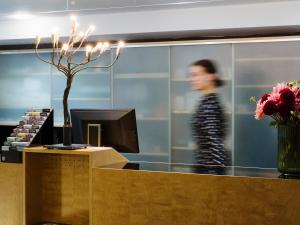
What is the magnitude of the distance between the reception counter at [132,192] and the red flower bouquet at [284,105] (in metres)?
0.28

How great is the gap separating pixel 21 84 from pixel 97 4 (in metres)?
1.87

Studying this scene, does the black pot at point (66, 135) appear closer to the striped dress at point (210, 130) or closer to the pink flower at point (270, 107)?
the pink flower at point (270, 107)

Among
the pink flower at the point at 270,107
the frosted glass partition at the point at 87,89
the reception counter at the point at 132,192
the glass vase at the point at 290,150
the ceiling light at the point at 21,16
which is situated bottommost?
the reception counter at the point at 132,192

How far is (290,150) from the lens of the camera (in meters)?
1.94

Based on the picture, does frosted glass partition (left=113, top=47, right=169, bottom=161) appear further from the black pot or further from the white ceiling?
the black pot

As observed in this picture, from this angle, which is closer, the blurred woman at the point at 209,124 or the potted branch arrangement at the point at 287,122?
the potted branch arrangement at the point at 287,122

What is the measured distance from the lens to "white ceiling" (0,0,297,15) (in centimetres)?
409

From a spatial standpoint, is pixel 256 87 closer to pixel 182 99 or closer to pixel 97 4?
pixel 182 99

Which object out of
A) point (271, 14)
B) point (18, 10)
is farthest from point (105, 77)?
point (271, 14)

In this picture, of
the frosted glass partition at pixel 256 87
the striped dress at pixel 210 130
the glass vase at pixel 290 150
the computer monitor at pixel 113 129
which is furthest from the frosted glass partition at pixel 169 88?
the glass vase at pixel 290 150

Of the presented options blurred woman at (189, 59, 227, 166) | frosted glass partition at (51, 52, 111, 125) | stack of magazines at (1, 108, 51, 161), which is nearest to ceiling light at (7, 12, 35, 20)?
frosted glass partition at (51, 52, 111, 125)

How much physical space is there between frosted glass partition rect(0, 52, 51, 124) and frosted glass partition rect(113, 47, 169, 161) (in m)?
1.03

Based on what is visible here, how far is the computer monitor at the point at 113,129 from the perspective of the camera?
2816 mm

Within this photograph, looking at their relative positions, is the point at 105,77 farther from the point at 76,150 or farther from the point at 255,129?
the point at 76,150
